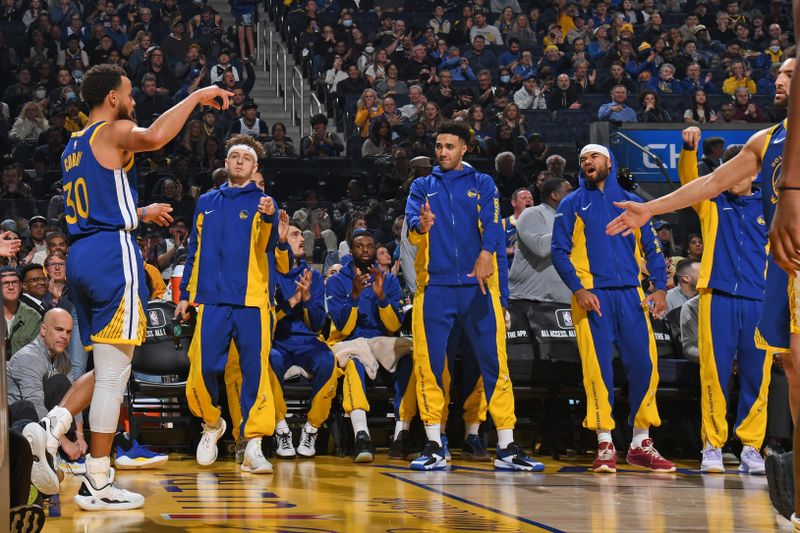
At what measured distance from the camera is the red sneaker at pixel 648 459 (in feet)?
26.6

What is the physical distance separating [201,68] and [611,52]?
21.8 feet

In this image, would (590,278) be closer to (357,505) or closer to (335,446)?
(335,446)

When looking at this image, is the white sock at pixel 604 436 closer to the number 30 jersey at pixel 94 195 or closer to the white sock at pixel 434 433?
the white sock at pixel 434 433

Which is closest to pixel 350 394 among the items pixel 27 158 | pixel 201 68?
pixel 27 158

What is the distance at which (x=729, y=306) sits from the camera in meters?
8.11

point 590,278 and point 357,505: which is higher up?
point 590,278

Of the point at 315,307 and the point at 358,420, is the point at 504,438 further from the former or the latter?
the point at 315,307

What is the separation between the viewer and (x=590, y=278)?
8.37m

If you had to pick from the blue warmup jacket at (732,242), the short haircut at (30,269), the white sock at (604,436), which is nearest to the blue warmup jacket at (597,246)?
the blue warmup jacket at (732,242)

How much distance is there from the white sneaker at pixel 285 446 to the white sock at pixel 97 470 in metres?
2.91

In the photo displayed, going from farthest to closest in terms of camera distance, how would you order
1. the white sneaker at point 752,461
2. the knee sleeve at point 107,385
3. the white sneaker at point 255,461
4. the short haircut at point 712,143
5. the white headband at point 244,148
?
the short haircut at point 712,143 < the white headband at point 244,148 < the white sneaker at point 752,461 < the white sneaker at point 255,461 < the knee sleeve at point 107,385

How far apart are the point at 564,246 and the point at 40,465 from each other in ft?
13.6

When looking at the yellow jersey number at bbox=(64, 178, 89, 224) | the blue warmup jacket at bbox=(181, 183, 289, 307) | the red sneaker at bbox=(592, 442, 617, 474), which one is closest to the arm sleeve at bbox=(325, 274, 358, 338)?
the blue warmup jacket at bbox=(181, 183, 289, 307)

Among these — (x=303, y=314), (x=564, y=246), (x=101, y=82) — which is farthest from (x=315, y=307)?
(x=101, y=82)
